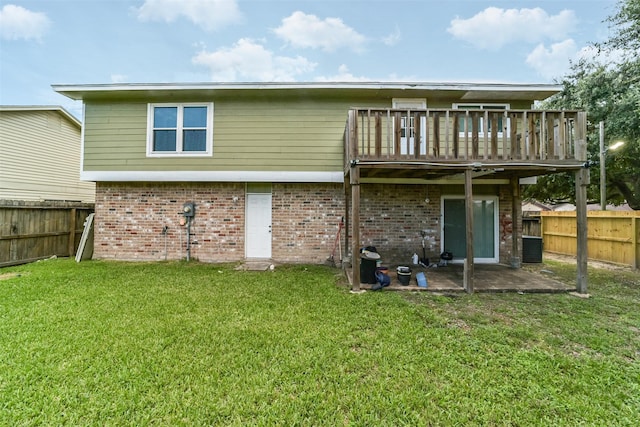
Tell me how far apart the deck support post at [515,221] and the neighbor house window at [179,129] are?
8.57m

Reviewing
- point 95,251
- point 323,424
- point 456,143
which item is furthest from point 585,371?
point 95,251

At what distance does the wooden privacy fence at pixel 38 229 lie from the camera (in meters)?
7.14

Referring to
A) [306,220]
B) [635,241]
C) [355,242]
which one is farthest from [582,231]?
[306,220]

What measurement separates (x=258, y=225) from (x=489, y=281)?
5933 mm

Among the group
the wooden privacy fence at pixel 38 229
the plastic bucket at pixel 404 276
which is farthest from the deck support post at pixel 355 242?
the wooden privacy fence at pixel 38 229

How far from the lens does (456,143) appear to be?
5.36 metres

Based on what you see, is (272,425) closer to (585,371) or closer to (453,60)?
(585,371)

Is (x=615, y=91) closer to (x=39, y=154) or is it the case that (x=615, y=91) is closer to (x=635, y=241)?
(x=635, y=241)

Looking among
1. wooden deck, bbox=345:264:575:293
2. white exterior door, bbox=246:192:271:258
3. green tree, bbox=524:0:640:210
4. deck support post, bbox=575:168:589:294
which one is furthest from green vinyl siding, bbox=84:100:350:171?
green tree, bbox=524:0:640:210

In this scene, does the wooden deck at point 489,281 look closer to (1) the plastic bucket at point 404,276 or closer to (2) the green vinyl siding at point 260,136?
(1) the plastic bucket at point 404,276

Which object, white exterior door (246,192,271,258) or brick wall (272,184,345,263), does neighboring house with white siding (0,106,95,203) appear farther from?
brick wall (272,184,345,263)

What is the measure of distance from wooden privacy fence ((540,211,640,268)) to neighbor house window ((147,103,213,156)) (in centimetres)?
1168

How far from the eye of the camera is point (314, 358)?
9.40ft

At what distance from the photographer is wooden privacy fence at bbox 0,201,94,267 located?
7.14 metres
